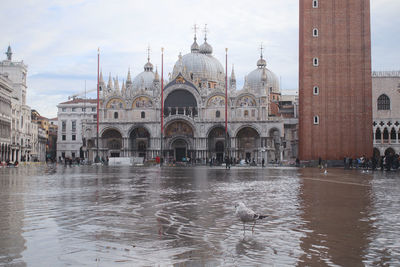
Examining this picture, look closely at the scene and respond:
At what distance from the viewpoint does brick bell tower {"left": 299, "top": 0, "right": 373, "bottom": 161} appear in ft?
153

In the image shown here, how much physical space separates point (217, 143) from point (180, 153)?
586 centimetres

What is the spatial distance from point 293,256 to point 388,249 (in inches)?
53.9

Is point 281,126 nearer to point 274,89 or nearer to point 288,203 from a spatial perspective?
point 274,89

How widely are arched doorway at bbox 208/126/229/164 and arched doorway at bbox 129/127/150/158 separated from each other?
950 centimetres

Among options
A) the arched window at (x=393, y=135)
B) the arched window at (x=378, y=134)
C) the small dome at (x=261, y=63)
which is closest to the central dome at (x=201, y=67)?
the small dome at (x=261, y=63)

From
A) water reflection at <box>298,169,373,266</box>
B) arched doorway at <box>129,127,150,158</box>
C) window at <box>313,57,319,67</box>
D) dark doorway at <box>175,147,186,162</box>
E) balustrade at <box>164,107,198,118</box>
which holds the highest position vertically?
window at <box>313,57,319,67</box>

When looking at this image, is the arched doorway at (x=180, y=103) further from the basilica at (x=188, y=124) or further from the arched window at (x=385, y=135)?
the arched window at (x=385, y=135)

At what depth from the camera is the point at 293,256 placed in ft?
18.1

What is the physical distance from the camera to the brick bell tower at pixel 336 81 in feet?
153

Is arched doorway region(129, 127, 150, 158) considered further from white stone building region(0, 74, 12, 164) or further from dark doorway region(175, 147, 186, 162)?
white stone building region(0, 74, 12, 164)

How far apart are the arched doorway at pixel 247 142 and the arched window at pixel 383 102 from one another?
16.8 meters

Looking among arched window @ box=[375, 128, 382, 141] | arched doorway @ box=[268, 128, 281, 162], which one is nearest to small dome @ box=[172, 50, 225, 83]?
arched doorway @ box=[268, 128, 281, 162]

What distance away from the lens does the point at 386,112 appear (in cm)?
6144

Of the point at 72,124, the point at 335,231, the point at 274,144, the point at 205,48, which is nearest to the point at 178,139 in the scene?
the point at 274,144
